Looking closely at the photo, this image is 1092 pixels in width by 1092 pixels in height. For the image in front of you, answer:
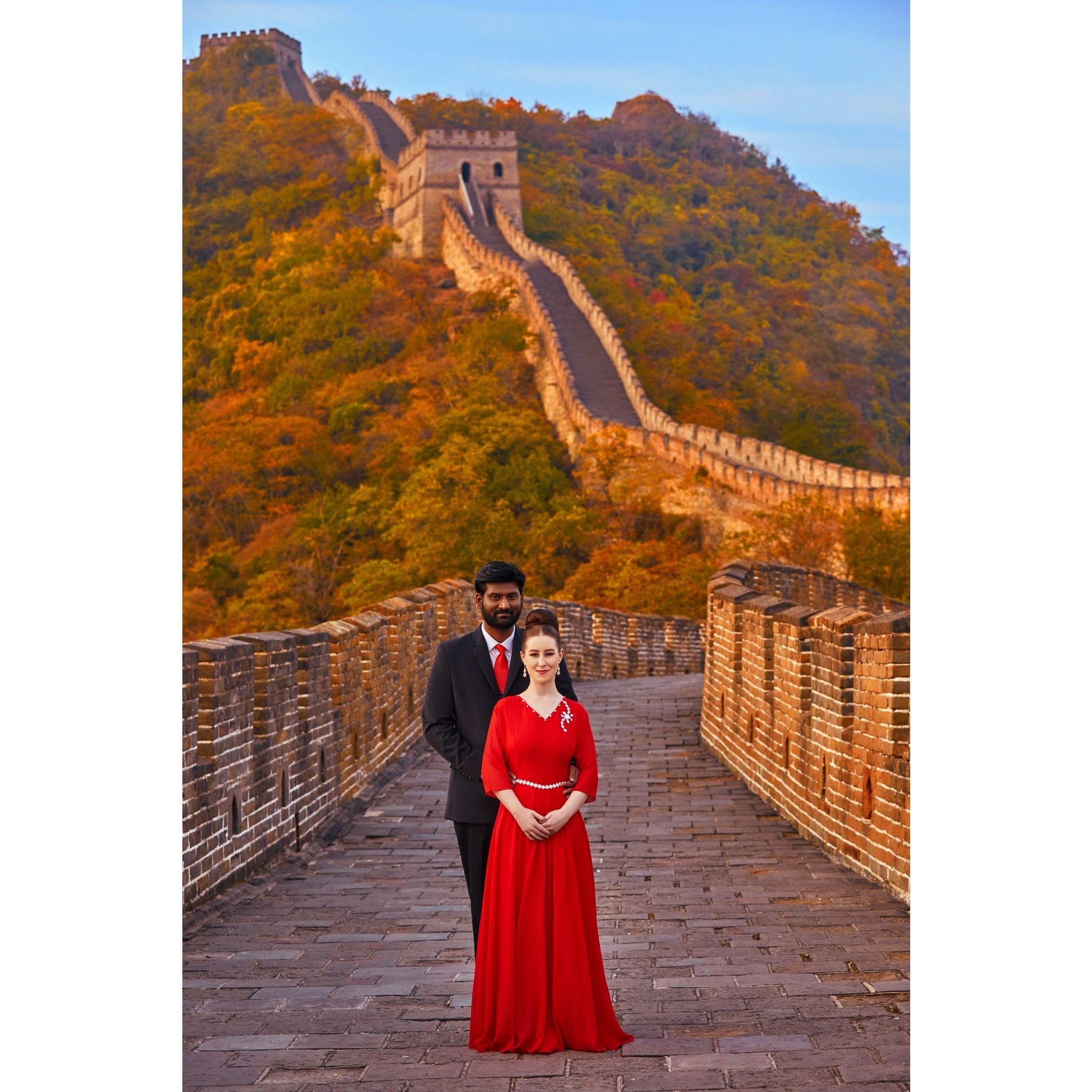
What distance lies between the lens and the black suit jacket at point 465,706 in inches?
179

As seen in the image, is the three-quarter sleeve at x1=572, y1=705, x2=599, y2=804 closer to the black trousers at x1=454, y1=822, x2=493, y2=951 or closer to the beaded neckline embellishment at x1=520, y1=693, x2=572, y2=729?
the beaded neckline embellishment at x1=520, y1=693, x2=572, y2=729

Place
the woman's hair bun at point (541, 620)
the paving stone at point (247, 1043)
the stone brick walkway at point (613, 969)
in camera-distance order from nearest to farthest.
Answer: the stone brick walkway at point (613, 969)
the paving stone at point (247, 1043)
the woman's hair bun at point (541, 620)

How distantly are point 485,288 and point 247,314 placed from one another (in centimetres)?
1515

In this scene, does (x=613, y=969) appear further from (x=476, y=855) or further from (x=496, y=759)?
(x=496, y=759)

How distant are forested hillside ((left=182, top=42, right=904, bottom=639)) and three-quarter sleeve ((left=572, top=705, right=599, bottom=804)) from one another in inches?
850

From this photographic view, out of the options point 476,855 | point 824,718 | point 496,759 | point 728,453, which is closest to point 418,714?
point 824,718

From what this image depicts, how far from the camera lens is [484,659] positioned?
459cm

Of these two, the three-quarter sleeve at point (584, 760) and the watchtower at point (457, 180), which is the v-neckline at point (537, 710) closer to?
the three-quarter sleeve at point (584, 760)

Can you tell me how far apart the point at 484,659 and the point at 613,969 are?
120 centimetres

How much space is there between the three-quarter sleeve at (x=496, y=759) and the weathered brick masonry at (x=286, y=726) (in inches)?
69.3

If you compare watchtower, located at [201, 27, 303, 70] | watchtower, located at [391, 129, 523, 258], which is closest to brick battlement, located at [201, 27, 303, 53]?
watchtower, located at [201, 27, 303, 70]

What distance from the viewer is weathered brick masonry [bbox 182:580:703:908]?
5.80 metres

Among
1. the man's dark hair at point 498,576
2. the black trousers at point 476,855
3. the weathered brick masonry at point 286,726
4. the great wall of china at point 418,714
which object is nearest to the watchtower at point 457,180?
the great wall of china at point 418,714

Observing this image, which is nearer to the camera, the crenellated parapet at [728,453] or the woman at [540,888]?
the woman at [540,888]
